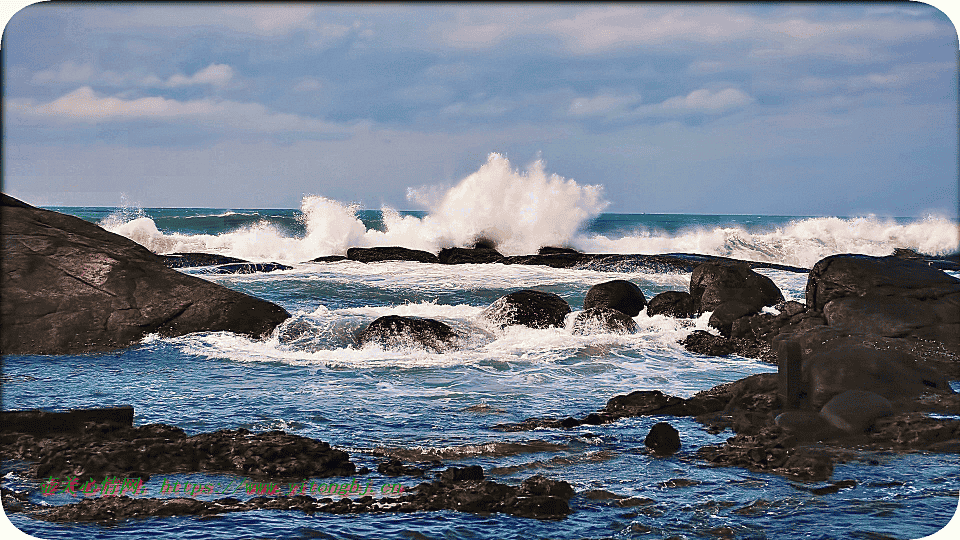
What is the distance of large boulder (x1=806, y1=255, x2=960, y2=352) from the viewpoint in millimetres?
11695

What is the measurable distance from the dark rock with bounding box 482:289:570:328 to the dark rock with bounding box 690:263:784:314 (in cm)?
274

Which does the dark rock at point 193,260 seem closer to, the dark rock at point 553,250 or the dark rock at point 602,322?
the dark rock at point 553,250

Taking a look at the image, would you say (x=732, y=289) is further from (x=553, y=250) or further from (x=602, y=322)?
(x=553, y=250)

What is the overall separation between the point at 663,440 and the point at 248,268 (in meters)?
19.5

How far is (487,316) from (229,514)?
9456 millimetres

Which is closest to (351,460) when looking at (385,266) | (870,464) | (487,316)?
(870,464)

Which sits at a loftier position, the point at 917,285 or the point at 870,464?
the point at 917,285

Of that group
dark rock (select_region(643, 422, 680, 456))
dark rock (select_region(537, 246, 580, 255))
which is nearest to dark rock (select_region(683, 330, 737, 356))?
dark rock (select_region(643, 422, 680, 456))

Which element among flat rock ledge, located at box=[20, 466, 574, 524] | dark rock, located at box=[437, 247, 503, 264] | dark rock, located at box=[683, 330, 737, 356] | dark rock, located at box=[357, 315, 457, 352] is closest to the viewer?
flat rock ledge, located at box=[20, 466, 574, 524]

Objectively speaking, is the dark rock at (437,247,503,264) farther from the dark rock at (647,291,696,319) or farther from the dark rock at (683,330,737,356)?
the dark rock at (683,330,737,356)

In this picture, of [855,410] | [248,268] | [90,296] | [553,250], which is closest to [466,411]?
[855,410]

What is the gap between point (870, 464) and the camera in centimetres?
648

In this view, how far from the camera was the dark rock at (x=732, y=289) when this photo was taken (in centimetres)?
1478

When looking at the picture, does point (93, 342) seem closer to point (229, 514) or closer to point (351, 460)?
point (351, 460)
